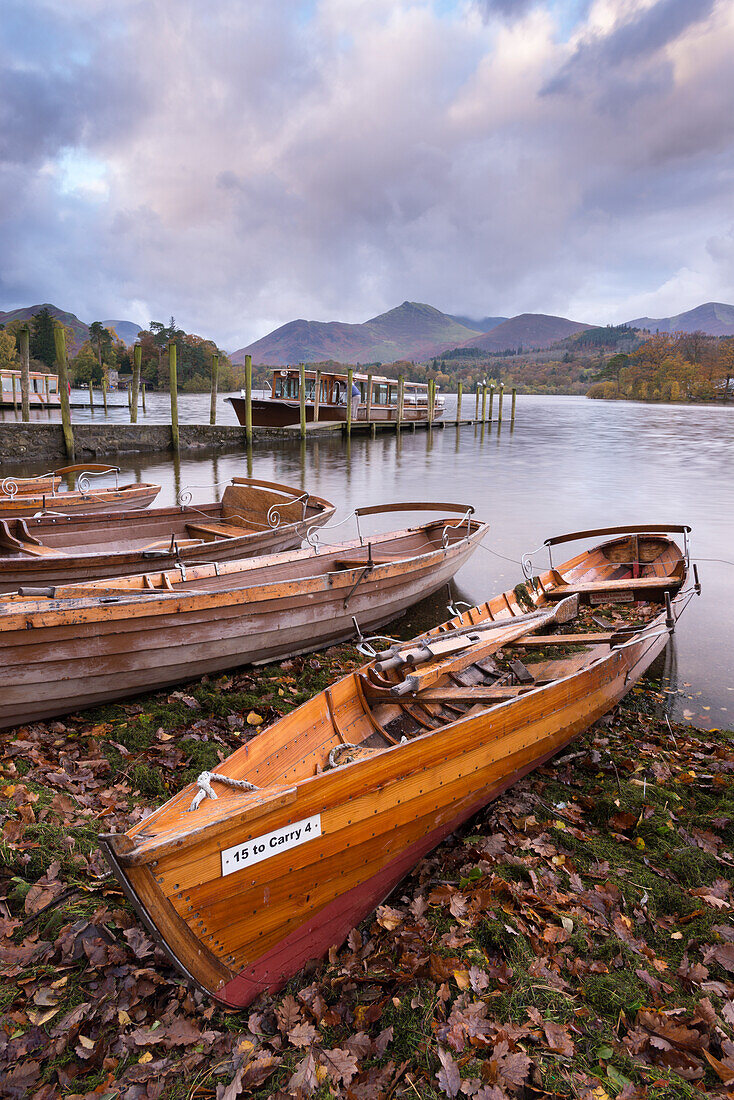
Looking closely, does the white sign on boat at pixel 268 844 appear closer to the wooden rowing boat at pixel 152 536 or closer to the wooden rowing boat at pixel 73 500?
the wooden rowing boat at pixel 152 536

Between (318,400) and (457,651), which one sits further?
(318,400)

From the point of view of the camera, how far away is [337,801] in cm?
284

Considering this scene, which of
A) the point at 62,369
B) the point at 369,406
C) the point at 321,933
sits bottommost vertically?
the point at 321,933

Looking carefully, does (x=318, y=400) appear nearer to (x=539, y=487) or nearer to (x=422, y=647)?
(x=539, y=487)

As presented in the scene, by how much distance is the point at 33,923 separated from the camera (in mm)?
3051

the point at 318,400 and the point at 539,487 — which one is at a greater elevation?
the point at 318,400

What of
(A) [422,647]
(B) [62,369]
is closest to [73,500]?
(A) [422,647]

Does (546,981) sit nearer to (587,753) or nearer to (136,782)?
(587,753)

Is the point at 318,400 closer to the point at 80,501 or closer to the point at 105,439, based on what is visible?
the point at 105,439

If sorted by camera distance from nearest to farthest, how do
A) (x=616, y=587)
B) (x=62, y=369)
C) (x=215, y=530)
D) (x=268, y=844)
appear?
1. (x=268, y=844)
2. (x=616, y=587)
3. (x=215, y=530)
4. (x=62, y=369)

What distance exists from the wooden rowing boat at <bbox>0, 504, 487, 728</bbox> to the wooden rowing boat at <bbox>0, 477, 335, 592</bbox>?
132 centimetres

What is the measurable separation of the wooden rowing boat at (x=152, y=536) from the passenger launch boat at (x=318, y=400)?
77.5ft

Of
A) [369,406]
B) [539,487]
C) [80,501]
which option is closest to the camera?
[80,501]

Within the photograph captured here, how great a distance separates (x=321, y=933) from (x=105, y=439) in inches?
981
